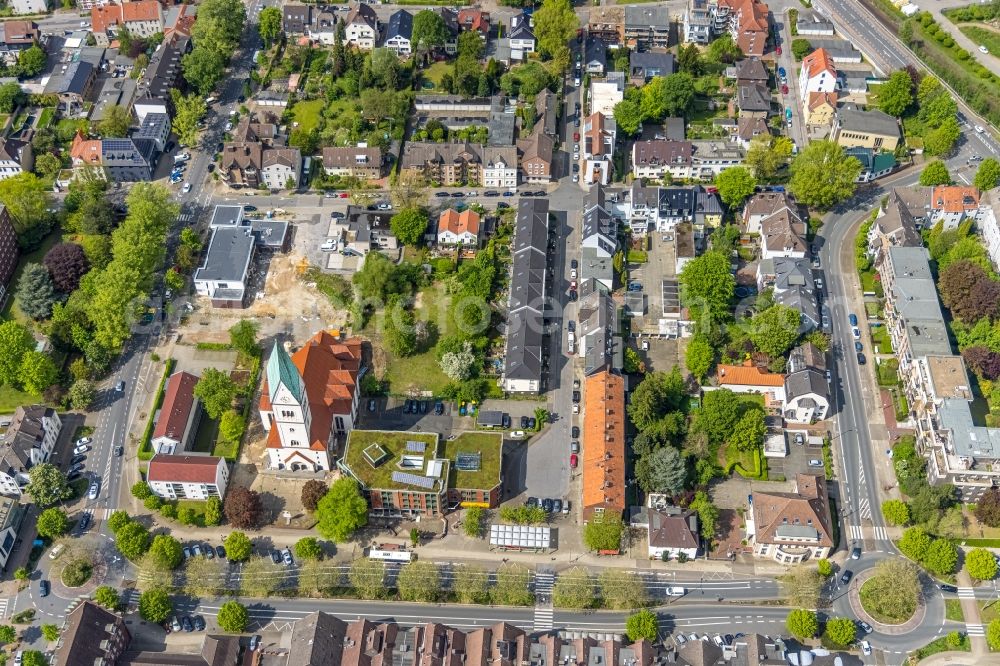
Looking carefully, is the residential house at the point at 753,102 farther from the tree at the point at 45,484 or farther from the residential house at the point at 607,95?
A: the tree at the point at 45,484

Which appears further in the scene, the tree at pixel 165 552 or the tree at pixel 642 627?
the tree at pixel 165 552

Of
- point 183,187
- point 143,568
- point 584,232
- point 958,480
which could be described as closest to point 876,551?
point 958,480

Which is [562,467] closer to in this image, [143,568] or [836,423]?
[836,423]

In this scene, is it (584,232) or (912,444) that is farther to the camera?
(584,232)

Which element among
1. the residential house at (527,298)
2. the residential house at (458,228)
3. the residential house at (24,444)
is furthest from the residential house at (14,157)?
the residential house at (527,298)

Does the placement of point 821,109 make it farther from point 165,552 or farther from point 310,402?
point 165,552
